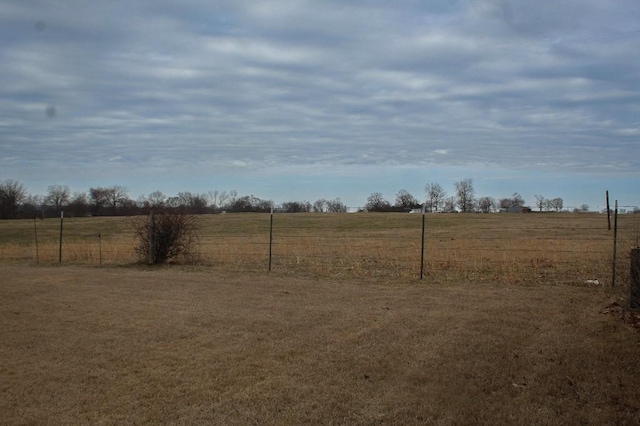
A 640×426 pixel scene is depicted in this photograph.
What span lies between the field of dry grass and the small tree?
6013 mm

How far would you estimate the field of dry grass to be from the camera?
456 centimetres

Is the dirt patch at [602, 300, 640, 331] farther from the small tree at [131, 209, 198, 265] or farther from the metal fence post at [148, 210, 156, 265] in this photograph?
the metal fence post at [148, 210, 156, 265]

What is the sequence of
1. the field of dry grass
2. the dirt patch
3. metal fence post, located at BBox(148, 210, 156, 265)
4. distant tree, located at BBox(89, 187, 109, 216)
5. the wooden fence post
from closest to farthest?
the field of dry grass
the dirt patch
the wooden fence post
metal fence post, located at BBox(148, 210, 156, 265)
distant tree, located at BBox(89, 187, 109, 216)

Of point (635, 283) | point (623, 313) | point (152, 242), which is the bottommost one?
point (623, 313)

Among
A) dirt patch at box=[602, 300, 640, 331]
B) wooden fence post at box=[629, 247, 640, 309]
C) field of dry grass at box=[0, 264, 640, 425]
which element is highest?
wooden fence post at box=[629, 247, 640, 309]

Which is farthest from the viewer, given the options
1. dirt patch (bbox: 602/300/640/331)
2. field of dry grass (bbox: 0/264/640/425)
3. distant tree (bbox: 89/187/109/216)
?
distant tree (bbox: 89/187/109/216)

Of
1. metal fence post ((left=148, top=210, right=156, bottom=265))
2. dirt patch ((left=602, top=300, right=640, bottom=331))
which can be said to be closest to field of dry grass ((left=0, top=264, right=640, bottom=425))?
dirt patch ((left=602, top=300, right=640, bottom=331))

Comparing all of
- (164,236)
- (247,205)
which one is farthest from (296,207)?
(164,236)

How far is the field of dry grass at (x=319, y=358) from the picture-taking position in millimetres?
4559

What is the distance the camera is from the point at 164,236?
16.7 metres

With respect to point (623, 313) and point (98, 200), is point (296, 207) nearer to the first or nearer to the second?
point (98, 200)

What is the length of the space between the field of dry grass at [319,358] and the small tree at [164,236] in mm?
6013

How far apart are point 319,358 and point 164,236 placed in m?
11.8

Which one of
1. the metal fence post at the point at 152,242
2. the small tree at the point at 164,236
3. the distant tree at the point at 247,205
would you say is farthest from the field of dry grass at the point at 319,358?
the distant tree at the point at 247,205
